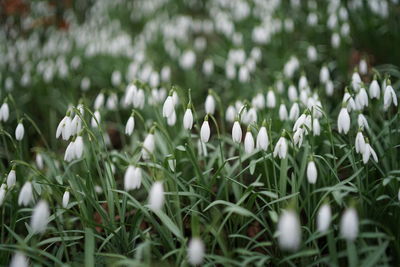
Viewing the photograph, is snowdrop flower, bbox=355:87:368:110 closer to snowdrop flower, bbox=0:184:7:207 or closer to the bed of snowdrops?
the bed of snowdrops

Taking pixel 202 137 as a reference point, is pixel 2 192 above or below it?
below

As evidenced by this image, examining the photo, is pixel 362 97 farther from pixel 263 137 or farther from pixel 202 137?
pixel 202 137

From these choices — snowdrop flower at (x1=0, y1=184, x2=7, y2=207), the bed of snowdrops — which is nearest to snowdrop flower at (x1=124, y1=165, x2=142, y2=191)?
the bed of snowdrops

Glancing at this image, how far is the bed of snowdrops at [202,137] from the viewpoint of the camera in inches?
76.2

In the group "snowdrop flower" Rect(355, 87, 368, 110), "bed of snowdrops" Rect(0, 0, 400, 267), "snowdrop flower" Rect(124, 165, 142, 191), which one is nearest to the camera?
"snowdrop flower" Rect(124, 165, 142, 191)

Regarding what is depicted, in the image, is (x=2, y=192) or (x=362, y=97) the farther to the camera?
(x=362, y=97)

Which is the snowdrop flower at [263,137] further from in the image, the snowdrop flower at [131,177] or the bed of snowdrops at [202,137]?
the snowdrop flower at [131,177]

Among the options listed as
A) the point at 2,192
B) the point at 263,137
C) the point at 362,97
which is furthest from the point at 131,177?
the point at 362,97

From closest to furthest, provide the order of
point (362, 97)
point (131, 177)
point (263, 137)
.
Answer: point (131, 177) < point (263, 137) < point (362, 97)

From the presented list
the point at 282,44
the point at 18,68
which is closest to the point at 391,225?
the point at 282,44

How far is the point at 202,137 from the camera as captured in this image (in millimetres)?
2088

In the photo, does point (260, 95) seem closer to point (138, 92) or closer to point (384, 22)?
point (138, 92)

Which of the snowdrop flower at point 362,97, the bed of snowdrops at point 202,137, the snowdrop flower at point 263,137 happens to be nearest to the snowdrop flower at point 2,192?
the bed of snowdrops at point 202,137

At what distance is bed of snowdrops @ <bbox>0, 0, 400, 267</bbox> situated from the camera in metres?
1.93
